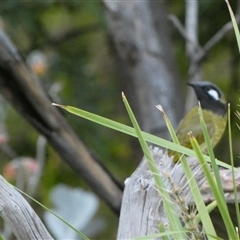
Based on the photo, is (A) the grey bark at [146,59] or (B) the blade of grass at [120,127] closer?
(B) the blade of grass at [120,127]

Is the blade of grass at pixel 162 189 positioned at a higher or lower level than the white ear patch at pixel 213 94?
higher

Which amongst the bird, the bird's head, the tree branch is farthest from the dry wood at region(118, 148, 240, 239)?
the bird's head

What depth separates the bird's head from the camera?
2400mm

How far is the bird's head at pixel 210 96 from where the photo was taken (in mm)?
2400

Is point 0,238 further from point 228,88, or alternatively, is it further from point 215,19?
point 228,88

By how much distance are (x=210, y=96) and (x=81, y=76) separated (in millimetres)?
654

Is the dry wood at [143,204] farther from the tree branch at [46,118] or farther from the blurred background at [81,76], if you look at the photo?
the blurred background at [81,76]

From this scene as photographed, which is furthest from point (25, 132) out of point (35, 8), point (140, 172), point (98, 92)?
point (140, 172)

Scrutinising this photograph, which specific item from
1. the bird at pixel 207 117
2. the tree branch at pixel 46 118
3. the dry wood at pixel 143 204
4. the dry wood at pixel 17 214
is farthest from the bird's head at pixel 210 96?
the dry wood at pixel 17 214

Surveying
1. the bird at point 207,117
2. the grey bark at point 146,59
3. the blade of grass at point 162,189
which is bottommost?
the bird at point 207,117

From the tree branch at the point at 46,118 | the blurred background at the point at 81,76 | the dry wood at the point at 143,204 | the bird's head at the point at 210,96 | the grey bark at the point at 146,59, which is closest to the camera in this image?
the dry wood at the point at 143,204

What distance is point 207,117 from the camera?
2.62 meters

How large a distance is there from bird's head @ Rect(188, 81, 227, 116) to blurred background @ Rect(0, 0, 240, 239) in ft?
0.26

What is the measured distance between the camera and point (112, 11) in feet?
7.19
